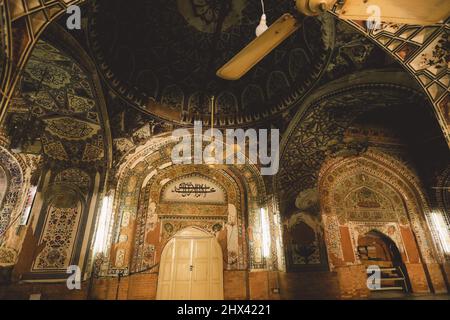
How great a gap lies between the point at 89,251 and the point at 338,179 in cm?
786

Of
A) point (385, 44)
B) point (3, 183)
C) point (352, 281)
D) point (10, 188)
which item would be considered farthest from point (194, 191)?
point (385, 44)

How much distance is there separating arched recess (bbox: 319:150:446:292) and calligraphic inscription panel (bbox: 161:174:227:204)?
3444 millimetres

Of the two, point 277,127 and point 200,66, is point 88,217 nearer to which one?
point 200,66

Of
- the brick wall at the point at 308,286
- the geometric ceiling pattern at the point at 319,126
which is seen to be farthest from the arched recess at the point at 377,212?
the geometric ceiling pattern at the point at 319,126

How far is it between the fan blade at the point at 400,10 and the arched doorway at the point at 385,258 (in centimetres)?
710

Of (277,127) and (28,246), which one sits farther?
(277,127)

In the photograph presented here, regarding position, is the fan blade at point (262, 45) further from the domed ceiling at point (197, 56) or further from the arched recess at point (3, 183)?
the arched recess at point (3, 183)

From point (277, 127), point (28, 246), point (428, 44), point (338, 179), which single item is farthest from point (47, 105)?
point (338, 179)

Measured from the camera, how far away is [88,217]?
6.29 m

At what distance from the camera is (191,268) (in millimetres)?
6887

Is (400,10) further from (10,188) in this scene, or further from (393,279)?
(10,188)

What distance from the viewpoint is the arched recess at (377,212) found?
7438 mm

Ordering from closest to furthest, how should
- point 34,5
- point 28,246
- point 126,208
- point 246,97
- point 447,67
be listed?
point 34,5, point 447,67, point 28,246, point 126,208, point 246,97

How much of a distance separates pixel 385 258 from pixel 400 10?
798 cm
